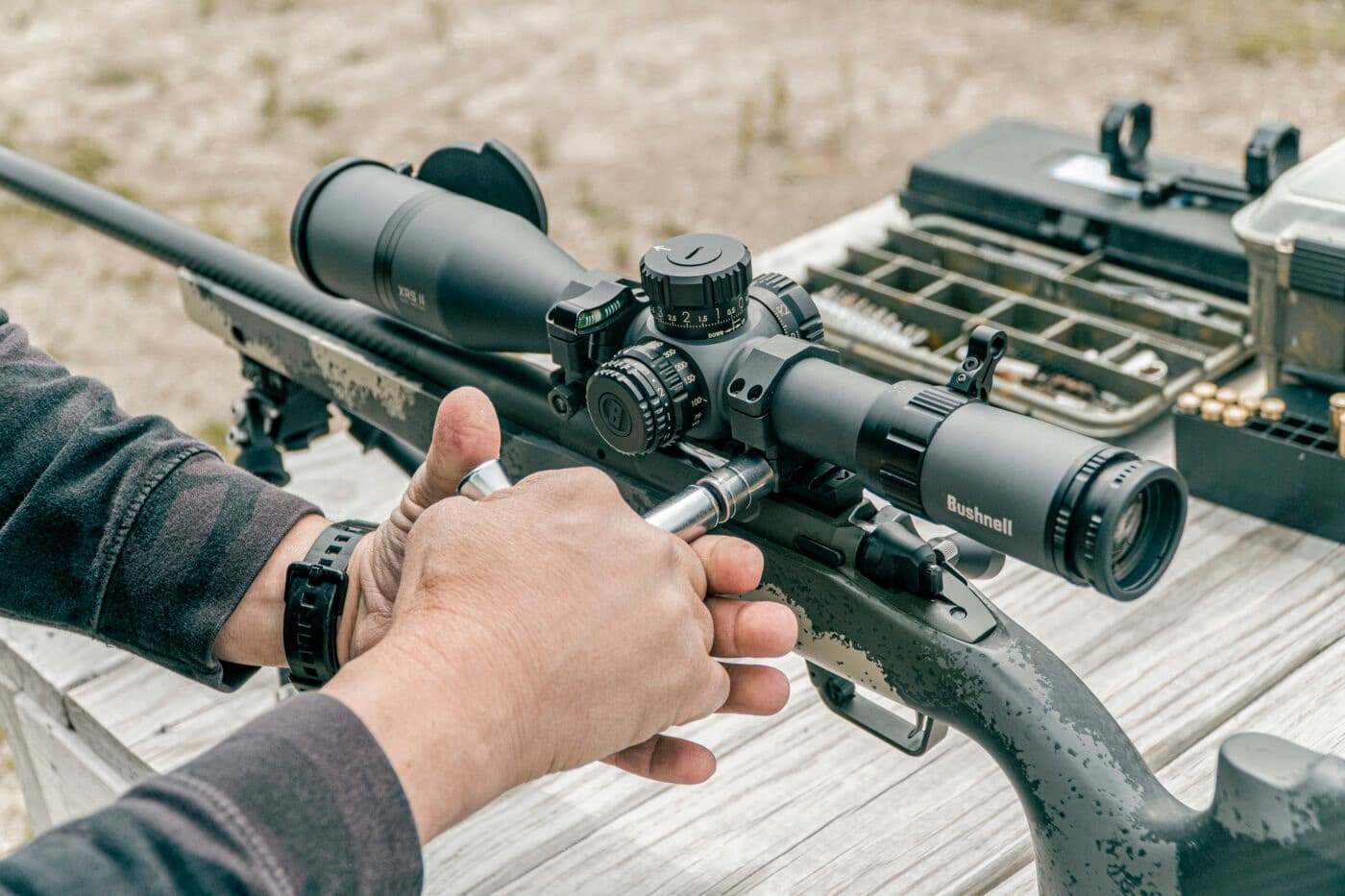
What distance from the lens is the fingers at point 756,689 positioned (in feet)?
4.40

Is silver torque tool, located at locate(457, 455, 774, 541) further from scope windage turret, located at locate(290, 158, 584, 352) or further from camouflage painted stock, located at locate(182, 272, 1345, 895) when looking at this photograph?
scope windage turret, located at locate(290, 158, 584, 352)

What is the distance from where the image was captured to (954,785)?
5.41ft

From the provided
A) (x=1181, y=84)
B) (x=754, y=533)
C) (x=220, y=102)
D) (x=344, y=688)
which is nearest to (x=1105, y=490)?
(x=754, y=533)

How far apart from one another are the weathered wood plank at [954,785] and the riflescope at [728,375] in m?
0.46

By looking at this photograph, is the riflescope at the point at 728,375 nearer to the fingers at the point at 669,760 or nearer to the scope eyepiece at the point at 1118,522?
the scope eyepiece at the point at 1118,522

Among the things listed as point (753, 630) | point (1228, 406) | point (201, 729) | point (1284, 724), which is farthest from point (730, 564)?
point (1228, 406)

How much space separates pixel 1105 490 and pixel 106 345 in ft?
15.3

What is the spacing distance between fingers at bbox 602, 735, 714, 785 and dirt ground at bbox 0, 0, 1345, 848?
12.1 ft

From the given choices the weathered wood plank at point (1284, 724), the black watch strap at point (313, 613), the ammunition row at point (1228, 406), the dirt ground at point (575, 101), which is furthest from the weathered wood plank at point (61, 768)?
the dirt ground at point (575, 101)

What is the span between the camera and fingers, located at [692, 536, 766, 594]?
4.23ft

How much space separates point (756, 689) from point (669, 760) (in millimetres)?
122

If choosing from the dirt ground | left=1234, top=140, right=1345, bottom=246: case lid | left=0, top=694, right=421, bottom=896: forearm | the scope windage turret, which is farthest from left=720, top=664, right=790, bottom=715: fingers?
the dirt ground

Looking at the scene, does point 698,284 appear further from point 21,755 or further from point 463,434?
point 21,755

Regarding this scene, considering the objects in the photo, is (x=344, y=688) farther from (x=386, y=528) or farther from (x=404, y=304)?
(x=404, y=304)
